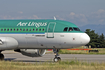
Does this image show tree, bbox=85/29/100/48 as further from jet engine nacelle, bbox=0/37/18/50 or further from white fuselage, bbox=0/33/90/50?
jet engine nacelle, bbox=0/37/18/50

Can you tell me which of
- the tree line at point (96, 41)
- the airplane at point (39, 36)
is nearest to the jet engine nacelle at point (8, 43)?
the airplane at point (39, 36)

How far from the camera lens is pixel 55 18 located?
84.5ft

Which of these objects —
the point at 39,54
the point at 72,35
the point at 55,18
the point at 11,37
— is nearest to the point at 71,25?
the point at 72,35

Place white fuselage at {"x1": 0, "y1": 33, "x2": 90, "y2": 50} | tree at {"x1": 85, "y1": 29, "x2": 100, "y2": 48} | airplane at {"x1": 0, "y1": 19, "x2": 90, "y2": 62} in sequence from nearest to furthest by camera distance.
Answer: white fuselage at {"x1": 0, "y1": 33, "x2": 90, "y2": 50} < airplane at {"x1": 0, "y1": 19, "x2": 90, "y2": 62} < tree at {"x1": 85, "y1": 29, "x2": 100, "y2": 48}

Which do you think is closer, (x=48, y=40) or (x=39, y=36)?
(x=48, y=40)

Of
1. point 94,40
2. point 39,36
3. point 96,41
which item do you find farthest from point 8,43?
point 96,41

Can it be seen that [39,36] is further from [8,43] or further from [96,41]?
[96,41]

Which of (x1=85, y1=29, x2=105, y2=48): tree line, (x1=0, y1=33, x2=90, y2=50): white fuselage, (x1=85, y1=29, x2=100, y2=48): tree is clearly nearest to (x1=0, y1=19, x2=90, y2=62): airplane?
(x1=0, y1=33, x2=90, y2=50): white fuselage

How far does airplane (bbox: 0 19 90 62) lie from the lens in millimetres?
22891

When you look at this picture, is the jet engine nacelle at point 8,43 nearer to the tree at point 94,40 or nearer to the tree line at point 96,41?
the tree line at point 96,41

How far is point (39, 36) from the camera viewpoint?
2345 centimetres

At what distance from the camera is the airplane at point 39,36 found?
22.9m

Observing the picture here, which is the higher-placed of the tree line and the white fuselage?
the tree line

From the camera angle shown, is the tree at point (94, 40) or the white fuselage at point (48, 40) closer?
the white fuselage at point (48, 40)
